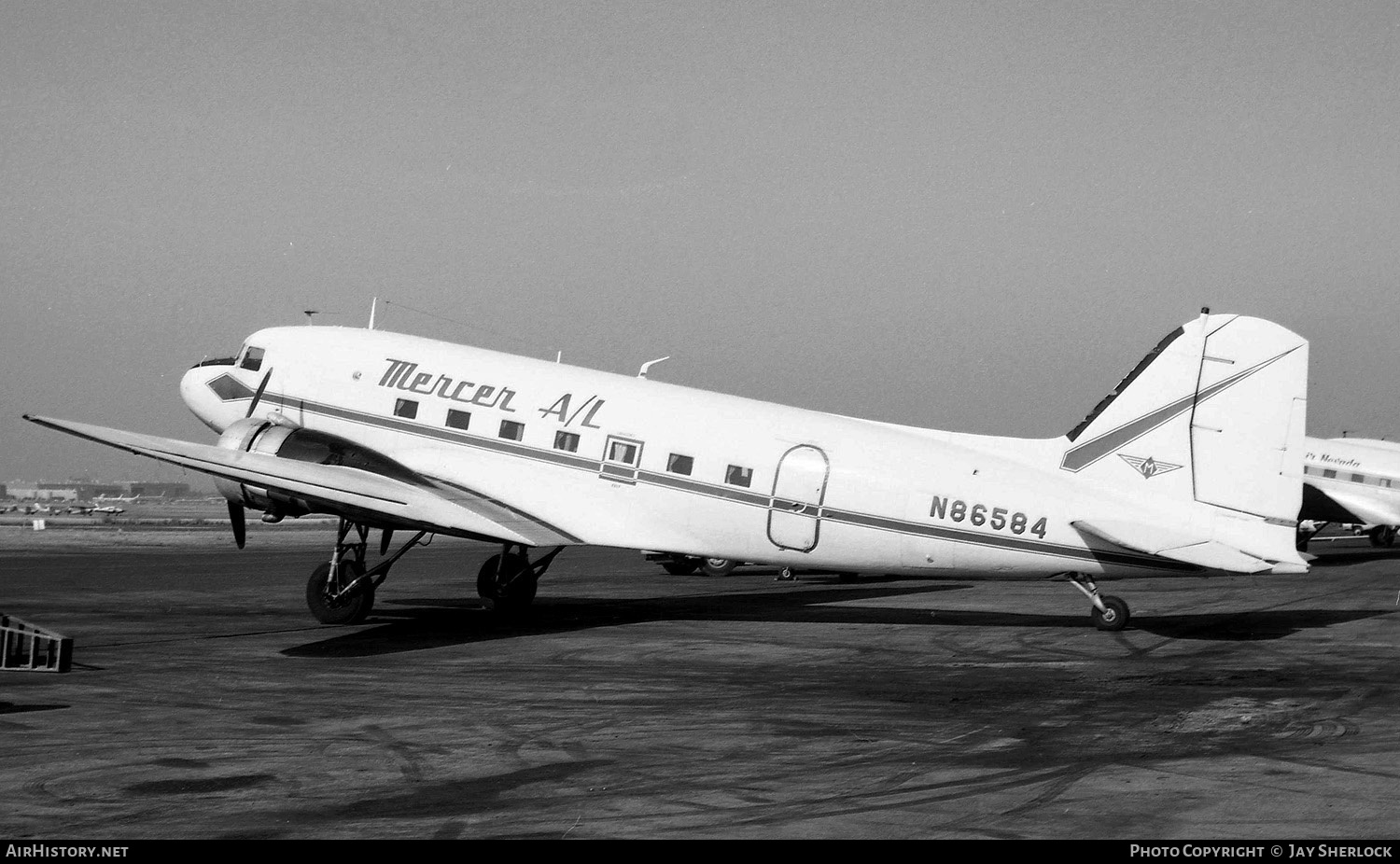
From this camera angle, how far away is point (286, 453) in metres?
19.3

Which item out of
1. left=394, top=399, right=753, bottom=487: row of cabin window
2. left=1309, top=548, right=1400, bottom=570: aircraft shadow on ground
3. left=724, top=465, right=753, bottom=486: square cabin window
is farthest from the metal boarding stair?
left=1309, top=548, right=1400, bottom=570: aircraft shadow on ground

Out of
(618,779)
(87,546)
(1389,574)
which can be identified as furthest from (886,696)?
(87,546)

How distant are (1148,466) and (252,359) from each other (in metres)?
15.5

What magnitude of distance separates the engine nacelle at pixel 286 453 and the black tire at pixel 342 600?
1.24 metres

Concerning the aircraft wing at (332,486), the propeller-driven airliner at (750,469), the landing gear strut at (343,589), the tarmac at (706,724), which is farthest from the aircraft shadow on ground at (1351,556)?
the landing gear strut at (343,589)

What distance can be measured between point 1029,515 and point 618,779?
31.6 ft

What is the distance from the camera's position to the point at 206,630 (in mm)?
19000

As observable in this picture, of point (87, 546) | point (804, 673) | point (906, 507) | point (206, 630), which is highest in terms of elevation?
point (906, 507)

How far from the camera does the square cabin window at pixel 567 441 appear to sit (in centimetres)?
2012

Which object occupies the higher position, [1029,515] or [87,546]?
[1029,515]

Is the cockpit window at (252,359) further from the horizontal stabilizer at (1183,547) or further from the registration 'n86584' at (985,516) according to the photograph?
the horizontal stabilizer at (1183,547)

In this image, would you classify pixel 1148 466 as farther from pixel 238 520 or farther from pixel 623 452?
pixel 238 520

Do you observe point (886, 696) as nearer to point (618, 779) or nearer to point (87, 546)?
point (618, 779)
